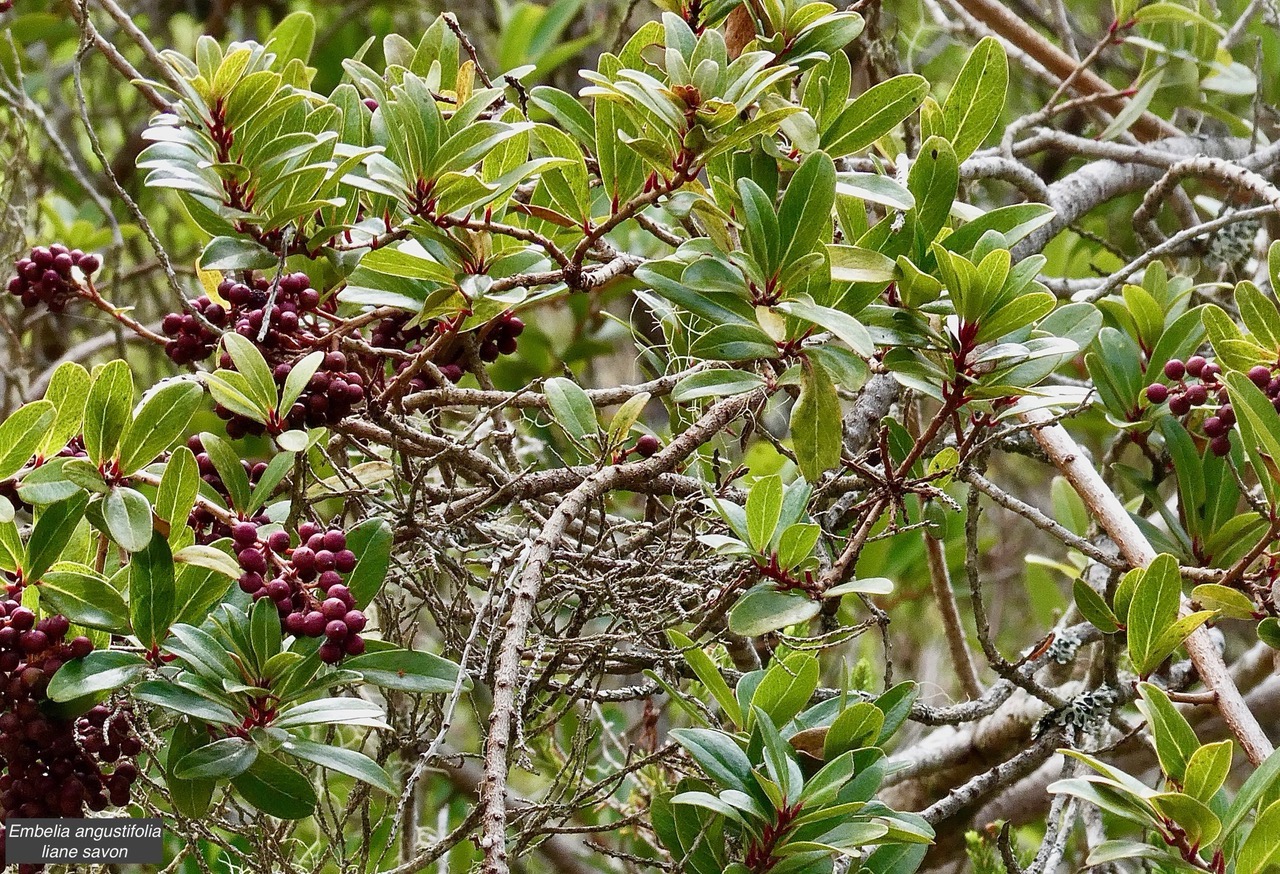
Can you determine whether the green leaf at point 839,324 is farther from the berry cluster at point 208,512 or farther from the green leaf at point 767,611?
the berry cluster at point 208,512

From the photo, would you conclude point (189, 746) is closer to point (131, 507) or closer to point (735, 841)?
point (131, 507)

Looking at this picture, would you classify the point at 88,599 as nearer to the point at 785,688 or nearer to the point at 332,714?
the point at 332,714

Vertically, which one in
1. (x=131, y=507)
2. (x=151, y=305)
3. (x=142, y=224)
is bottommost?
(x=151, y=305)

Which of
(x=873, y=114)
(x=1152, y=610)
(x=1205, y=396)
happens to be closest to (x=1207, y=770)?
(x=1152, y=610)

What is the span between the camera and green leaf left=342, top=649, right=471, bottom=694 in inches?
29.0

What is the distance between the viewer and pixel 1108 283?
1.13m

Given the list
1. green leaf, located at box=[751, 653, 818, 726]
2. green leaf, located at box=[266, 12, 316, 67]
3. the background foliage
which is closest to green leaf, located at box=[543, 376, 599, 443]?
the background foliage

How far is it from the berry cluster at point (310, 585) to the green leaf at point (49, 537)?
102 millimetres

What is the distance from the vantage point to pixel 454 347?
966 millimetres

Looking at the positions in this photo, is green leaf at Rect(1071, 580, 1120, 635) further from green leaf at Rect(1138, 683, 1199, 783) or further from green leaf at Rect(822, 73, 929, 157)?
green leaf at Rect(822, 73, 929, 157)

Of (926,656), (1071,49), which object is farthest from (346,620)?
(926,656)

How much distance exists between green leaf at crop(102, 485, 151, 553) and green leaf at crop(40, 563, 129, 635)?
3 cm

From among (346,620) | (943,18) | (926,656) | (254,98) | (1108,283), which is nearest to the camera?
(346,620)

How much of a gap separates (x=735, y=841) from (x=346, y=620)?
0.31m
